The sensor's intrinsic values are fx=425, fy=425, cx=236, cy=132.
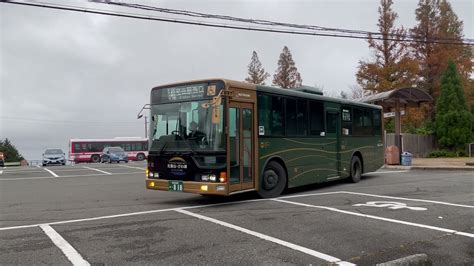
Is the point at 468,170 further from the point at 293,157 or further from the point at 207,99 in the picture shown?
the point at 207,99

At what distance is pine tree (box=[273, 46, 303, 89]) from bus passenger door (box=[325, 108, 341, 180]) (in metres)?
38.0

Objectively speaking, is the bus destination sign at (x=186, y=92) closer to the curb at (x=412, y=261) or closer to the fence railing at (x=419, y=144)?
the curb at (x=412, y=261)

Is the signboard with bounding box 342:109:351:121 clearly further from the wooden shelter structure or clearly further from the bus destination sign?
the wooden shelter structure

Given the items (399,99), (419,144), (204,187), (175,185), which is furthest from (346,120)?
(419,144)

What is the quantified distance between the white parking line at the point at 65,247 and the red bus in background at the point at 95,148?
4365 cm

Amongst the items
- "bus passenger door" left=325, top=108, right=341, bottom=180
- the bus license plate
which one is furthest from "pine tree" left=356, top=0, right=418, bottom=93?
the bus license plate

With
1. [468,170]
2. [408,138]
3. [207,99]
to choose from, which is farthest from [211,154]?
[408,138]

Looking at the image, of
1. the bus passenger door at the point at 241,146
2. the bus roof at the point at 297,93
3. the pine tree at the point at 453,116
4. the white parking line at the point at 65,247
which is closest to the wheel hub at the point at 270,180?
the bus passenger door at the point at 241,146

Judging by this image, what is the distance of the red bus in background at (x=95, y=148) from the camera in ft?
161

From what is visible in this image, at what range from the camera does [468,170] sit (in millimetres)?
20938

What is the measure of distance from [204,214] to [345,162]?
7499mm

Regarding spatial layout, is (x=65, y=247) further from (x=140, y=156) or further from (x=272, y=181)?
(x=140, y=156)

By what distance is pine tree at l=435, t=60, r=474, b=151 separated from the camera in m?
31.4

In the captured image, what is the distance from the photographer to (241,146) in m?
10.3
